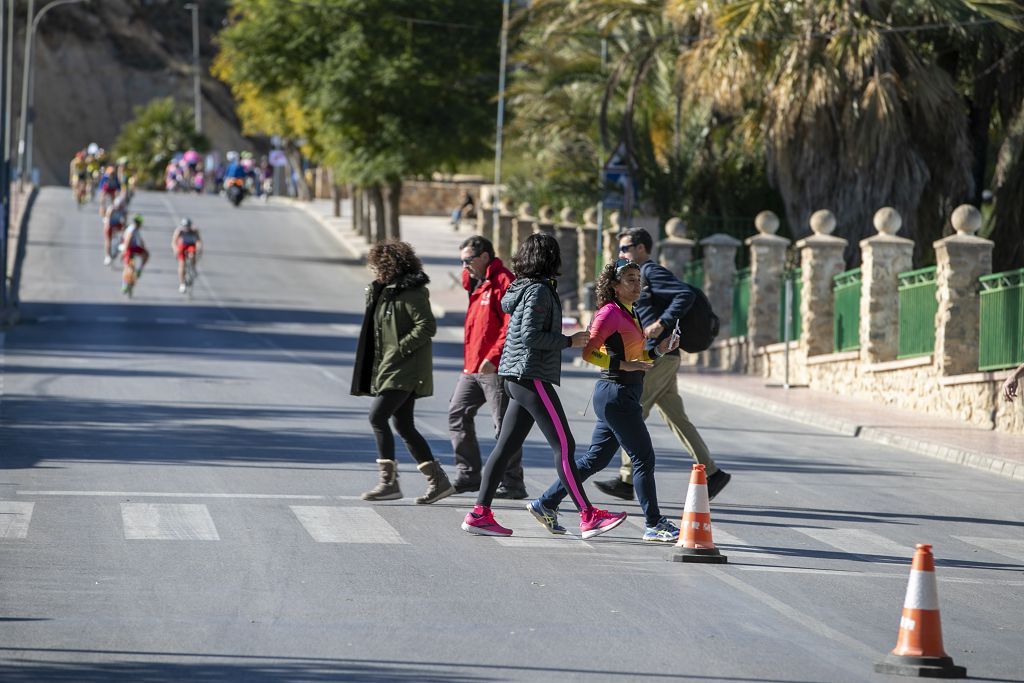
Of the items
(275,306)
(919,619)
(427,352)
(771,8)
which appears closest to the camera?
(919,619)

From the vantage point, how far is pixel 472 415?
12.5m

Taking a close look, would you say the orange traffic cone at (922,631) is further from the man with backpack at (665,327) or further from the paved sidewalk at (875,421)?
the paved sidewalk at (875,421)

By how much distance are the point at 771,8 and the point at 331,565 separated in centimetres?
2026

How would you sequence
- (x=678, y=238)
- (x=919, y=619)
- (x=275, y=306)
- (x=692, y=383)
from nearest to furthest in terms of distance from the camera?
(x=919, y=619) → (x=692, y=383) → (x=678, y=238) → (x=275, y=306)

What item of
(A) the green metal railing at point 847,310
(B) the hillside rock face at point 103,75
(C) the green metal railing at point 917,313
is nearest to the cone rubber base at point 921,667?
(C) the green metal railing at point 917,313

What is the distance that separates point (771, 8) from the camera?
2822 cm

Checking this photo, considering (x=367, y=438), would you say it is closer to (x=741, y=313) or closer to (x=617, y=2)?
(x=741, y=313)

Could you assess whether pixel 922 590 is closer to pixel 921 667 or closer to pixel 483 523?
pixel 921 667

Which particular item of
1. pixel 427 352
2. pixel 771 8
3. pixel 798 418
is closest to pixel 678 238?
pixel 771 8

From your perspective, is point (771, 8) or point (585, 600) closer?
point (585, 600)

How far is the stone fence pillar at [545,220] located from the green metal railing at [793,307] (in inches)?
579

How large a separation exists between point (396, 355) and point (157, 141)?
278ft

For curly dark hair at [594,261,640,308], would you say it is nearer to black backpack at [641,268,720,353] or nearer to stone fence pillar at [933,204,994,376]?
→ black backpack at [641,268,720,353]

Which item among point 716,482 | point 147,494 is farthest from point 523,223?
point 147,494
